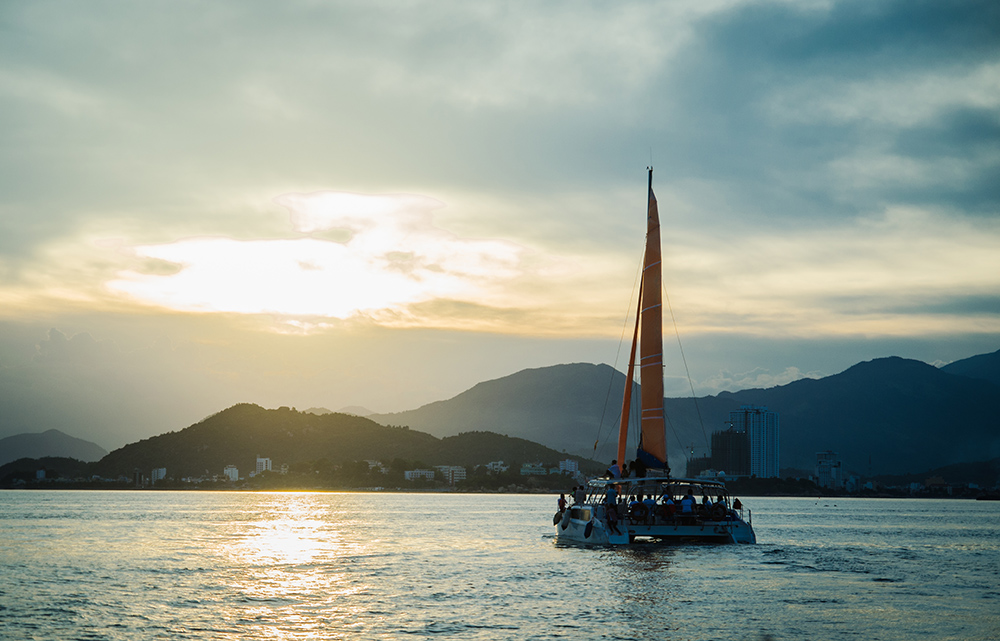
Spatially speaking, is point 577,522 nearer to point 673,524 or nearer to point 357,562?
point 673,524

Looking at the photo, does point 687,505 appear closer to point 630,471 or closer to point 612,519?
point 630,471

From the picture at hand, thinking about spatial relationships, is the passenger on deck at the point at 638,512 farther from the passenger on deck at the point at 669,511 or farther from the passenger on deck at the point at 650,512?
the passenger on deck at the point at 669,511

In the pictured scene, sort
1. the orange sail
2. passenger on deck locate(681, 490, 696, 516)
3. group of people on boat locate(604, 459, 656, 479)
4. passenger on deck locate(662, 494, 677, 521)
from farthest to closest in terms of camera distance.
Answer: the orange sail
group of people on boat locate(604, 459, 656, 479)
passenger on deck locate(681, 490, 696, 516)
passenger on deck locate(662, 494, 677, 521)

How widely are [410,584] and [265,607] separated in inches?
306

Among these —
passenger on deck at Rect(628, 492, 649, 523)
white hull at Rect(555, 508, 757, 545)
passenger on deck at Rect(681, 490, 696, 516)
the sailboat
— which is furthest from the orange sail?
white hull at Rect(555, 508, 757, 545)

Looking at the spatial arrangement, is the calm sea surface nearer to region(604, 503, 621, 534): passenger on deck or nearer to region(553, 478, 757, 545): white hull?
region(553, 478, 757, 545): white hull

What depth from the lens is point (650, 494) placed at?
53188 millimetres

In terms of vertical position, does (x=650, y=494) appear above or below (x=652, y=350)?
below

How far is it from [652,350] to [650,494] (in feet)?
28.2

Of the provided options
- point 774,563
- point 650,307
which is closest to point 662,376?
point 650,307

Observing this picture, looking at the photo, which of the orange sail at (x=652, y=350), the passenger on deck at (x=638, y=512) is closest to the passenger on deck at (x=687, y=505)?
the passenger on deck at (x=638, y=512)

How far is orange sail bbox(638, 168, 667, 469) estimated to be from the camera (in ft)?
174

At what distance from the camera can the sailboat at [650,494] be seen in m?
48.7

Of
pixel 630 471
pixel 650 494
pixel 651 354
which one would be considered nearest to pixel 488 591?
pixel 630 471
